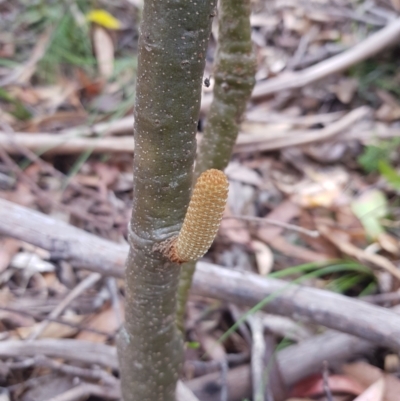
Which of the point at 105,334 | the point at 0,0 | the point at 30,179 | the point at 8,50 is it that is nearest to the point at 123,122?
the point at 30,179

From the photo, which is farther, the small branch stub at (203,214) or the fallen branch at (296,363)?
the fallen branch at (296,363)

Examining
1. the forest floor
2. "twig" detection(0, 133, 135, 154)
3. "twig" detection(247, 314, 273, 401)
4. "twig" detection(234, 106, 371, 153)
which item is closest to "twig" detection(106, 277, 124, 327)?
the forest floor

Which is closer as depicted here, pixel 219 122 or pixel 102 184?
pixel 219 122

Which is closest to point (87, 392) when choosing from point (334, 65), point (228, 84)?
point (228, 84)

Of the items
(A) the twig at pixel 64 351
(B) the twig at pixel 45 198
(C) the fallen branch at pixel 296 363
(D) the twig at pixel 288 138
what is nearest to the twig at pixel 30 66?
(B) the twig at pixel 45 198

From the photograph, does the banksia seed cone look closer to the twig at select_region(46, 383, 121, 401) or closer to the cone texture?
the cone texture

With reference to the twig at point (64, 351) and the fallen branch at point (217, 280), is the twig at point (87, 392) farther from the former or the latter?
the fallen branch at point (217, 280)

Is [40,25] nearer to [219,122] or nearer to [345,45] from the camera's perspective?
[345,45]
